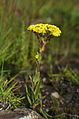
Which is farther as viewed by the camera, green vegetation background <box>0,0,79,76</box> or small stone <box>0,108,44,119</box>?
green vegetation background <box>0,0,79,76</box>

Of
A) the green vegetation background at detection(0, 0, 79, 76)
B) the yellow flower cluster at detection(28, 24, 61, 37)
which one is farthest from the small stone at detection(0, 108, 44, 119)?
the yellow flower cluster at detection(28, 24, 61, 37)

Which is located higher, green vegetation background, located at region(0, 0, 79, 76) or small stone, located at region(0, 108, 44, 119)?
green vegetation background, located at region(0, 0, 79, 76)

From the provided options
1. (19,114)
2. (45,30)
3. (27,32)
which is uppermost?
(27,32)

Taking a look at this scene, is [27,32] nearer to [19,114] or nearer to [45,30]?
[45,30]

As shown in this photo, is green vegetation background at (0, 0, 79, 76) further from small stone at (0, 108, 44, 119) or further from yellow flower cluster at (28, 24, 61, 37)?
small stone at (0, 108, 44, 119)

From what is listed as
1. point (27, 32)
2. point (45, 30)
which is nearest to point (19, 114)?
point (45, 30)

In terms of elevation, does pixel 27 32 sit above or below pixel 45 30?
above

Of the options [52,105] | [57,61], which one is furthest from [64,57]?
[52,105]

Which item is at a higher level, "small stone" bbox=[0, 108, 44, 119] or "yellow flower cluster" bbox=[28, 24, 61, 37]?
"yellow flower cluster" bbox=[28, 24, 61, 37]
